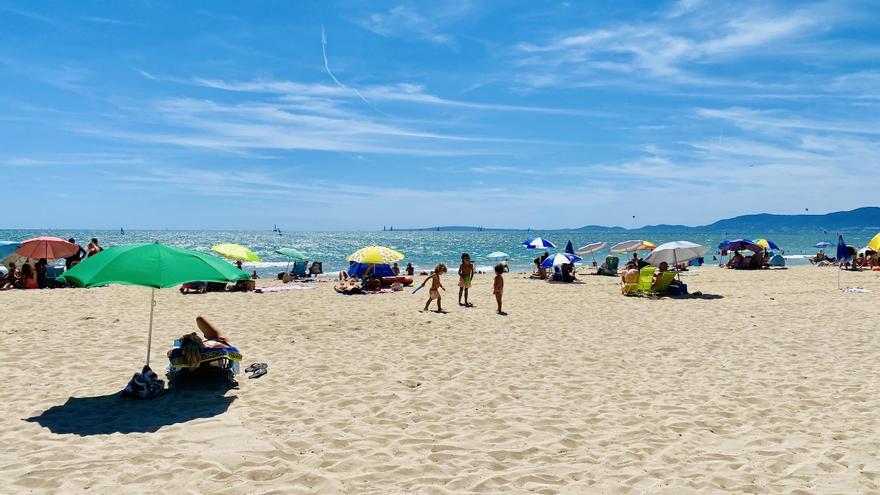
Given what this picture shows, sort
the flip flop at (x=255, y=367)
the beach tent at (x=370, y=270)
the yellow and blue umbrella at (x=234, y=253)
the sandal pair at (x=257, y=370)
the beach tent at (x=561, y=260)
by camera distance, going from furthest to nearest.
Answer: the beach tent at (x=561, y=260) → the beach tent at (x=370, y=270) → the yellow and blue umbrella at (x=234, y=253) → the flip flop at (x=255, y=367) → the sandal pair at (x=257, y=370)

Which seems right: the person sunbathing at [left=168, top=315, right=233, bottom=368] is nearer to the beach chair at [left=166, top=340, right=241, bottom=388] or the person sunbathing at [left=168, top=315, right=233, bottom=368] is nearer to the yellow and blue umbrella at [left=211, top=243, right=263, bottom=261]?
the beach chair at [left=166, top=340, right=241, bottom=388]

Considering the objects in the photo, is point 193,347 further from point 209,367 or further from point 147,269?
point 147,269

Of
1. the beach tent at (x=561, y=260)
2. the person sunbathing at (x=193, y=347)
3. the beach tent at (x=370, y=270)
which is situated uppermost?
the beach tent at (x=561, y=260)

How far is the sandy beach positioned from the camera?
13.4ft

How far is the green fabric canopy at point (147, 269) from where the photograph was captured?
5207 mm

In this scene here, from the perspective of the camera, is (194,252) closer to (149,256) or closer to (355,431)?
(149,256)

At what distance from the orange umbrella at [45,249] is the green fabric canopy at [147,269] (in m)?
13.5

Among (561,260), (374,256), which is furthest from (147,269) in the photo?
(561,260)

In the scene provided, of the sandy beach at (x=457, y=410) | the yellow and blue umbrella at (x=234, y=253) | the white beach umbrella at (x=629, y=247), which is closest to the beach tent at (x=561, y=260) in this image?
the white beach umbrella at (x=629, y=247)

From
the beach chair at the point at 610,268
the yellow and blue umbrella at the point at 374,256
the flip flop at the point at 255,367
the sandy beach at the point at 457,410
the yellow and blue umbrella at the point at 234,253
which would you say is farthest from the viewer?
the beach chair at the point at 610,268

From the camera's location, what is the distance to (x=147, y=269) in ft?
17.6

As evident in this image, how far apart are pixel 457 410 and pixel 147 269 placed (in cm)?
347

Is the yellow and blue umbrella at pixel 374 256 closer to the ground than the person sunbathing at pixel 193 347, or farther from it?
farther from it

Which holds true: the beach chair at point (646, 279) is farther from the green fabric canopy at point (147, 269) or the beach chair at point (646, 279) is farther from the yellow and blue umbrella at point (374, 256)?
the green fabric canopy at point (147, 269)
